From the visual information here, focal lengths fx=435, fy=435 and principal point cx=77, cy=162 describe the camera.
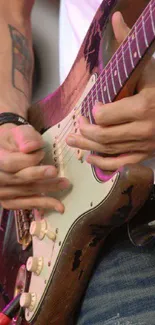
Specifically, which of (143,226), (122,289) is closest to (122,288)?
(122,289)

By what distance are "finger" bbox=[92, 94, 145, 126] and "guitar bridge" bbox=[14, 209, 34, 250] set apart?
1.00 feet

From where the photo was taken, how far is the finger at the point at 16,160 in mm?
694

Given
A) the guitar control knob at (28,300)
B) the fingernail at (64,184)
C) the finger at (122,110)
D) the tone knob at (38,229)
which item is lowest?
the guitar control knob at (28,300)

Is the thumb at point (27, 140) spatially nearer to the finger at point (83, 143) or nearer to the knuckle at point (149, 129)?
the finger at point (83, 143)

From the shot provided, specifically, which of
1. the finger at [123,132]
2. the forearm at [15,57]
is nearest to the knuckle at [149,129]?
the finger at [123,132]

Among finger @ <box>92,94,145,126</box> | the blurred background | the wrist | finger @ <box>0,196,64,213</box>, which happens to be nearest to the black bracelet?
the wrist

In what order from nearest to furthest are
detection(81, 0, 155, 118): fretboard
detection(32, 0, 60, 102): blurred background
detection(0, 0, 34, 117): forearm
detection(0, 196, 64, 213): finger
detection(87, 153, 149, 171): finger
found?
1. detection(81, 0, 155, 118): fretboard
2. detection(87, 153, 149, 171): finger
3. detection(0, 196, 64, 213): finger
4. detection(0, 0, 34, 117): forearm
5. detection(32, 0, 60, 102): blurred background

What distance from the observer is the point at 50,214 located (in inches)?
29.5

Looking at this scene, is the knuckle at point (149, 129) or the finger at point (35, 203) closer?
the knuckle at point (149, 129)

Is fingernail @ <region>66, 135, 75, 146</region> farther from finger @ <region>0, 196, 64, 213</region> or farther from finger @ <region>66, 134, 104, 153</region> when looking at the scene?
finger @ <region>0, 196, 64, 213</region>

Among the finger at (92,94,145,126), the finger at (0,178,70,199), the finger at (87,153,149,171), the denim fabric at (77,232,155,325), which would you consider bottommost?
the denim fabric at (77,232,155,325)

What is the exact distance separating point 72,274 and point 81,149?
0.67 feet

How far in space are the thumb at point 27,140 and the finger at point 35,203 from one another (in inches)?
3.6

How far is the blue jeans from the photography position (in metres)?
0.66
